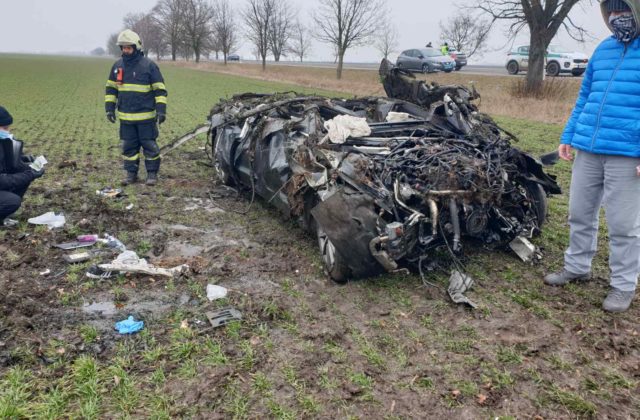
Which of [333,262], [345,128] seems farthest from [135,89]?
[333,262]

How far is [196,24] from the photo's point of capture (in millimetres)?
55312

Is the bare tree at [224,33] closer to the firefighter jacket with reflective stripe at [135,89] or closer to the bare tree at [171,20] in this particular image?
the bare tree at [171,20]

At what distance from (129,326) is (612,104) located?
353 cm

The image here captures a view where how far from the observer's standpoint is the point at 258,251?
440 centimetres

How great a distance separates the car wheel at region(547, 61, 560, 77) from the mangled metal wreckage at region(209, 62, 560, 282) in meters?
18.2

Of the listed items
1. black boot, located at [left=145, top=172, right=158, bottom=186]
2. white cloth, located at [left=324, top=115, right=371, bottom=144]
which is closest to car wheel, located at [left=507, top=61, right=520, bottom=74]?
black boot, located at [left=145, top=172, right=158, bottom=186]

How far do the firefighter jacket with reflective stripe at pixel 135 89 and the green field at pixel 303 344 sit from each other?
214 cm

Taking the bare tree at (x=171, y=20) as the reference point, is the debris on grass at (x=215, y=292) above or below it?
below

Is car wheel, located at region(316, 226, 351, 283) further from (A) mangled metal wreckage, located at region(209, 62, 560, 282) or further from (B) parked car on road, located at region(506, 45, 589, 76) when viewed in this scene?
(B) parked car on road, located at region(506, 45, 589, 76)

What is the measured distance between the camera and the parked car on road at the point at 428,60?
80.0 feet

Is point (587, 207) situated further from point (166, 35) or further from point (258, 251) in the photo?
point (166, 35)

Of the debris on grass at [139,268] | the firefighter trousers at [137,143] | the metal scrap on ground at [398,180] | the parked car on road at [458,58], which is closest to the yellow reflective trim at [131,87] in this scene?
the firefighter trousers at [137,143]

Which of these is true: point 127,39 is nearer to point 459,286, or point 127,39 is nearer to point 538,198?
point 459,286

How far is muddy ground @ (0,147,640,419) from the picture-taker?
246 cm
